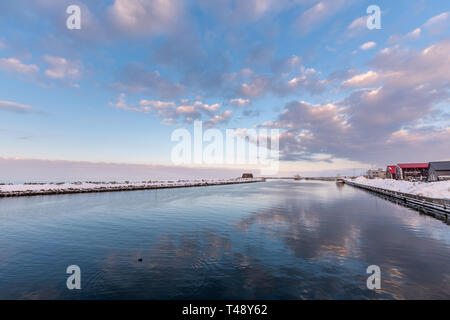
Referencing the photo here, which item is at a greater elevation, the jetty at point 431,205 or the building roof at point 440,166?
the building roof at point 440,166

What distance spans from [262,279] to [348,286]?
3.66m

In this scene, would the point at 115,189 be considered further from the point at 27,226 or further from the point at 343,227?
the point at 343,227

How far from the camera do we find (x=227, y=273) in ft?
32.2

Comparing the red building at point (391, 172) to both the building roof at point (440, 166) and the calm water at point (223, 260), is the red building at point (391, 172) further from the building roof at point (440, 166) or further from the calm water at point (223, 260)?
the calm water at point (223, 260)

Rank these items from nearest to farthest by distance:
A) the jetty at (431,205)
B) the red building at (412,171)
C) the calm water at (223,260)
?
the calm water at (223,260) → the jetty at (431,205) → the red building at (412,171)

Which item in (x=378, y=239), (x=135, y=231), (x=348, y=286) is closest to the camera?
(x=348, y=286)
